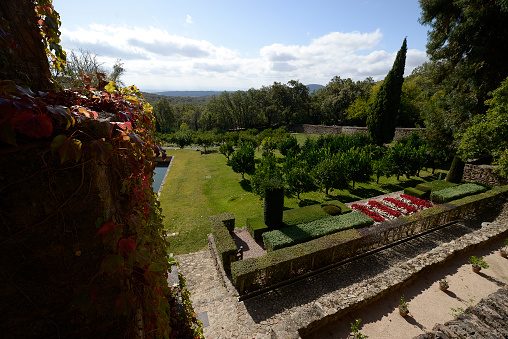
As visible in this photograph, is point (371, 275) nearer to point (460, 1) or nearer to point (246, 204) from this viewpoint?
point (246, 204)

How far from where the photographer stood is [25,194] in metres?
0.97

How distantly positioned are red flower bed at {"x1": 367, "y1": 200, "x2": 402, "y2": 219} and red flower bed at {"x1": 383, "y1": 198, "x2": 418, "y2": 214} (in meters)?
0.64

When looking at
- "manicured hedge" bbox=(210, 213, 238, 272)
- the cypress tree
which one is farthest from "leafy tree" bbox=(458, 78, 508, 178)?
the cypress tree

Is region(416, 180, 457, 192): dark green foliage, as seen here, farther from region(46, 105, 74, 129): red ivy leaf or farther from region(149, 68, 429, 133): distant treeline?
region(149, 68, 429, 133): distant treeline

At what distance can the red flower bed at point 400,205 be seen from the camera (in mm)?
11906

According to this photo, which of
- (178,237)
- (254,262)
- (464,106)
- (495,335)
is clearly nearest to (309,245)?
(254,262)

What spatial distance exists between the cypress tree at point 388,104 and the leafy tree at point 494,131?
1549 cm

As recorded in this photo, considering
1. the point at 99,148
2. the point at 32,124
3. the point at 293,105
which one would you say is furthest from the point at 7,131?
the point at 293,105

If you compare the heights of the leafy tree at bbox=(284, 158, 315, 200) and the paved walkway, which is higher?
the leafy tree at bbox=(284, 158, 315, 200)

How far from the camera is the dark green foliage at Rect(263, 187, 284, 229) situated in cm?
1020

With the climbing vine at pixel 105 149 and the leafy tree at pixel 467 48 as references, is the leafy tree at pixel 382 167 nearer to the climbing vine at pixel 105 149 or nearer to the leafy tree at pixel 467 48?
the leafy tree at pixel 467 48

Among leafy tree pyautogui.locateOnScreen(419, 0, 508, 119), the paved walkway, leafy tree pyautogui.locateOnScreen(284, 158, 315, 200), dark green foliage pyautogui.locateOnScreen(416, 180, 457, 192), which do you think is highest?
leafy tree pyautogui.locateOnScreen(419, 0, 508, 119)

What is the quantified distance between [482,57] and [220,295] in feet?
66.4

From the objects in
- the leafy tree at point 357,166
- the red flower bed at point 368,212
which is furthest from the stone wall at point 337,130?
the red flower bed at point 368,212
